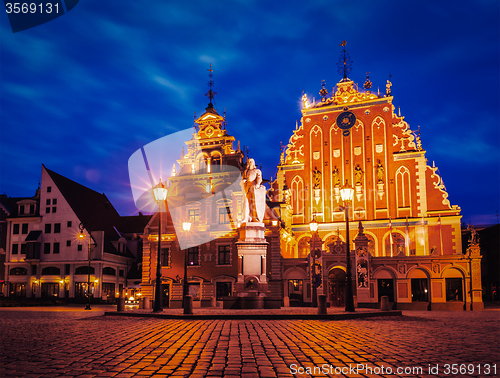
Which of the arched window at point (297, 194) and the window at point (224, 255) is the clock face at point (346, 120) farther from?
the window at point (224, 255)

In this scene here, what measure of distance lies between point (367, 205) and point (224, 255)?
616 inches

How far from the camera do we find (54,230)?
53531mm

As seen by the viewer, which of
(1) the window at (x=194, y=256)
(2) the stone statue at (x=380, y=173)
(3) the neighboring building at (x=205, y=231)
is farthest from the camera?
(2) the stone statue at (x=380, y=173)

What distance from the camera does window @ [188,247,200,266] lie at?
4253 cm

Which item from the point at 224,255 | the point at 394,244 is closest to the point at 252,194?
the point at 224,255

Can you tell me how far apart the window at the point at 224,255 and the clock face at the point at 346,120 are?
18.2 meters

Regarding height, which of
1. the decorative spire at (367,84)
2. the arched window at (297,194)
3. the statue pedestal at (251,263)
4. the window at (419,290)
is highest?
the decorative spire at (367,84)

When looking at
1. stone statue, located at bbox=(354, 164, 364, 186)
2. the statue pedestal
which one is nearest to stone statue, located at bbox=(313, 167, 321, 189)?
stone statue, located at bbox=(354, 164, 364, 186)

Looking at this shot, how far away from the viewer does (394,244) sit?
44.8 m

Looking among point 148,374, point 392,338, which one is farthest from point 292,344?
point 148,374

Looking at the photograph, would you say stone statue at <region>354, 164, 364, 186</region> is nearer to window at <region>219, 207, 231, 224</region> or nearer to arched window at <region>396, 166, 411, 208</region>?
arched window at <region>396, 166, 411, 208</region>

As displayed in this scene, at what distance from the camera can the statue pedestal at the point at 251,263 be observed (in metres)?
24.1

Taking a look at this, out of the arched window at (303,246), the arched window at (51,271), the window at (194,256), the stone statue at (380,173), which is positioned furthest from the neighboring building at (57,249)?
the stone statue at (380,173)

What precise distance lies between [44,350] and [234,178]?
35744mm
